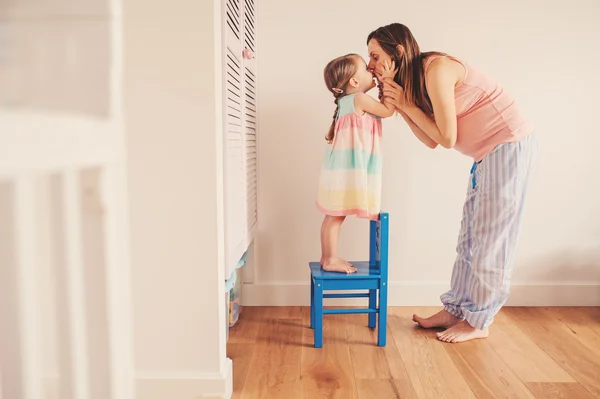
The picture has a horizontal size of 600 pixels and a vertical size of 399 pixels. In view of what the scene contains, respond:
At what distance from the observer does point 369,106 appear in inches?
70.7

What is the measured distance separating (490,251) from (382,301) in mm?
433

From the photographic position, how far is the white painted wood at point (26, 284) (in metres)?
0.50

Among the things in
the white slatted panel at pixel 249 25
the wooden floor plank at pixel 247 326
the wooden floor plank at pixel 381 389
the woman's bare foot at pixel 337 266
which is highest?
the white slatted panel at pixel 249 25

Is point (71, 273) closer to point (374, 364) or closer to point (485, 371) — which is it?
point (374, 364)

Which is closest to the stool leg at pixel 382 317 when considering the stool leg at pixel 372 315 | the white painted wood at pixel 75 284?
the stool leg at pixel 372 315

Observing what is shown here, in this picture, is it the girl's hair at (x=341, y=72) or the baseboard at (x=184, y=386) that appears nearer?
the baseboard at (x=184, y=386)

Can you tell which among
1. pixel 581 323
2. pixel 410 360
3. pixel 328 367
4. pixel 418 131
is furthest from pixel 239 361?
pixel 581 323

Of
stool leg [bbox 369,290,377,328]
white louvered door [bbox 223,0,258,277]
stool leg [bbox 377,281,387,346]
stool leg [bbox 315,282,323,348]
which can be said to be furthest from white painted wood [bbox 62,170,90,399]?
stool leg [bbox 369,290,377,328]

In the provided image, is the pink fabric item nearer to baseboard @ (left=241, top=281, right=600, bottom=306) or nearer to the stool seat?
the stool seat

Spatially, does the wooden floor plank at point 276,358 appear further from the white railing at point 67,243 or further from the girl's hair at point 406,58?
the girl's hair at point 406,58

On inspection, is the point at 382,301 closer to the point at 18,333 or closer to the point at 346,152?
the point at 346,152

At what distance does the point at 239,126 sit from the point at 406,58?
0.65 m

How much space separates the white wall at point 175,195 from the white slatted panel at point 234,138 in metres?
0.11

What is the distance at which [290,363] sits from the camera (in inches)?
66.4
